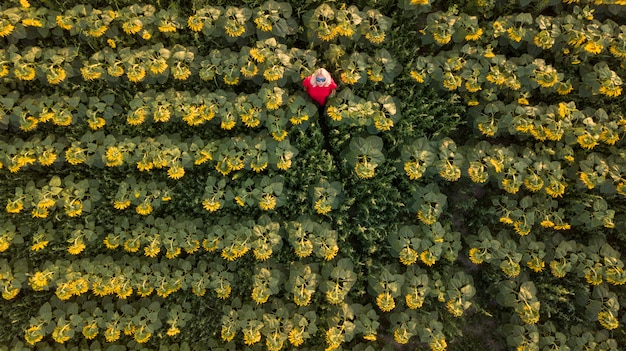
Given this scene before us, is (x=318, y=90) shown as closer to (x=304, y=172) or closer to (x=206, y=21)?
(x=304, y=172)

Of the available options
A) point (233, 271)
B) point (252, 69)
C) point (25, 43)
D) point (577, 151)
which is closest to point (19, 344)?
point (233, 271)

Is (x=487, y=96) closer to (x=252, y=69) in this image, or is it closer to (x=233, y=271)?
(x=252, y=69)

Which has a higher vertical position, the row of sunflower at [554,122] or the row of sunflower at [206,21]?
the row of sunflower at [206,21]

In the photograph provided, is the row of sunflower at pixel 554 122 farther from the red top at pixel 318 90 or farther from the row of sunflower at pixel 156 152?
the row of sunflower at pixel 156 152

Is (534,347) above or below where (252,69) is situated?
below

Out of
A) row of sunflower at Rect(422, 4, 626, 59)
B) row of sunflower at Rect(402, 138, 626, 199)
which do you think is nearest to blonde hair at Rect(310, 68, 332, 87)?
row of sunflower at Rect(402, 138, 626, 199)

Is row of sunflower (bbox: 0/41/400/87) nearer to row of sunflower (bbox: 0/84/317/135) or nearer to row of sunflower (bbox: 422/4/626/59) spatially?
row of sunflower (bbox: 0/84/317/135)

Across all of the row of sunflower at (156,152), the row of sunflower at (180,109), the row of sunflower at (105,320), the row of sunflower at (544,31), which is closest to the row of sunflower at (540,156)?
the row of sunflower at (544,31)
